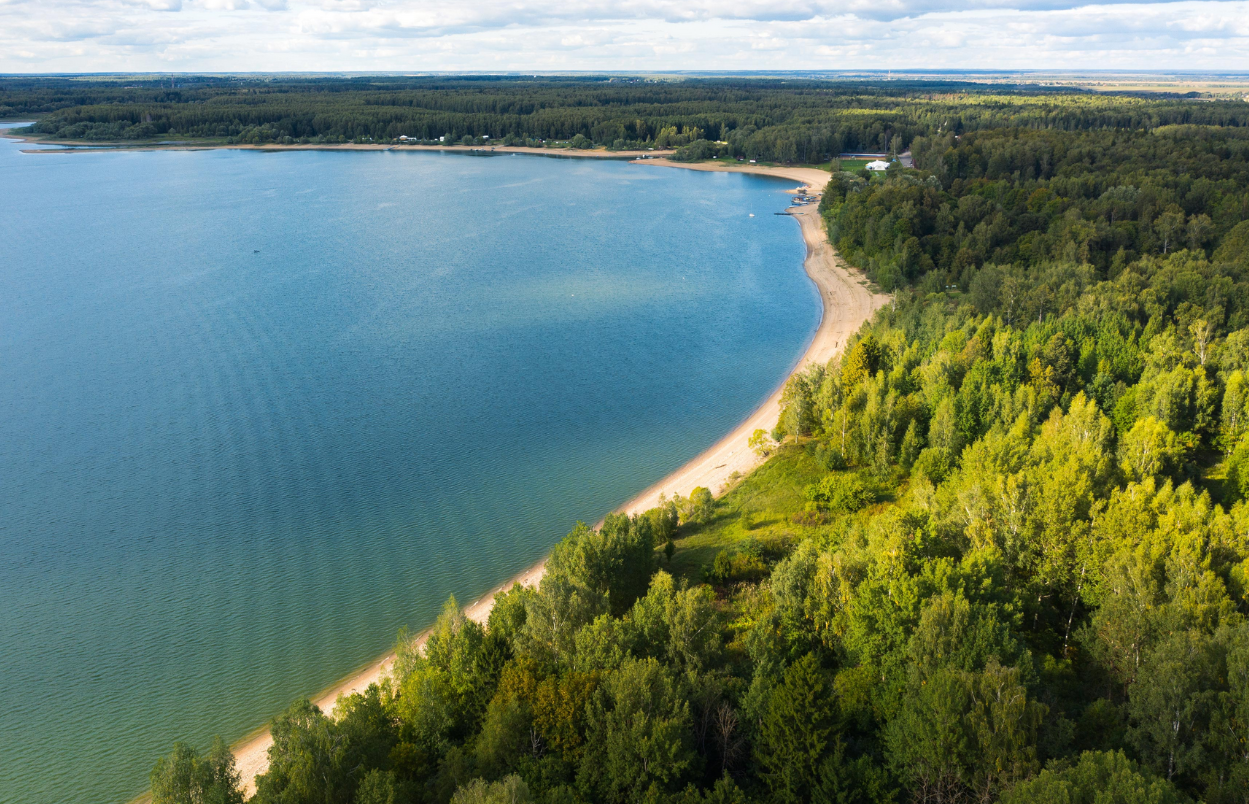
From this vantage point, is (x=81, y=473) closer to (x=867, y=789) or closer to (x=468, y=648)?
(x=468, y=648)

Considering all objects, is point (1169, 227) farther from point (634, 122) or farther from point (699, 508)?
point (634, 122)

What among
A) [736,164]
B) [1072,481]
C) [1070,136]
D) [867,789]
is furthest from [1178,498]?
[736,164]

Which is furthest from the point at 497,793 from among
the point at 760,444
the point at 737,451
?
the point at 737,451

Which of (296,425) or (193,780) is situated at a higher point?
(193,780)

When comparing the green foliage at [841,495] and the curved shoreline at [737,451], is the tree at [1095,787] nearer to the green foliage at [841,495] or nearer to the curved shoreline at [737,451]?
the curved shoreline at [737,451]

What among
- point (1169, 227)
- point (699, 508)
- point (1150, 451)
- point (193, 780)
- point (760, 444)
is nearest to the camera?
point (193, 780)

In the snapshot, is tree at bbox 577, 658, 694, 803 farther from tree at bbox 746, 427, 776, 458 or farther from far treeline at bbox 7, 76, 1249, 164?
far treeline at bbox 7, 76, 1249, 164
